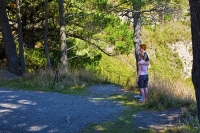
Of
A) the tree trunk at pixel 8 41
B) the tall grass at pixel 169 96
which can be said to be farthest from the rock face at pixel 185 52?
the tall grass at pixel 169 96

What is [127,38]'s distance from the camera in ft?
53.0

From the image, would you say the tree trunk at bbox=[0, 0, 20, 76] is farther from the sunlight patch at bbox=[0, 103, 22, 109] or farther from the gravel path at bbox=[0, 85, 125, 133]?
the sunlight patch at bbox=[0, 103, 22, 109]

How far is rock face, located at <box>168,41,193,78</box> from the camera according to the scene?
3030cm

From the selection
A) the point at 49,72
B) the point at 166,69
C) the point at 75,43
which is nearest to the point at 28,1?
the point at 75,43

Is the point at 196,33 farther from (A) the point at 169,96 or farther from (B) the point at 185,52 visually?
(B) the point at 185,52

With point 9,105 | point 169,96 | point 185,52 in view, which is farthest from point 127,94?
point 185,52

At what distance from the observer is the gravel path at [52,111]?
20.8 ft

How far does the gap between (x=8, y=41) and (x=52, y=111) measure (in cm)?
895

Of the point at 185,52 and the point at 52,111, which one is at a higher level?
the point at 185,52

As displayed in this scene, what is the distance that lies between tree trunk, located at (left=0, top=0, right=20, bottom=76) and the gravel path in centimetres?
598

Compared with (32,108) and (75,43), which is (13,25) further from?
(32,108)

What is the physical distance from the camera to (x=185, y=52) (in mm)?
30484

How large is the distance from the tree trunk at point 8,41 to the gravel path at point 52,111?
5.98 meters

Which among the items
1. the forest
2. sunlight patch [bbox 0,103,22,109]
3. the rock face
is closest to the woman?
the forest
